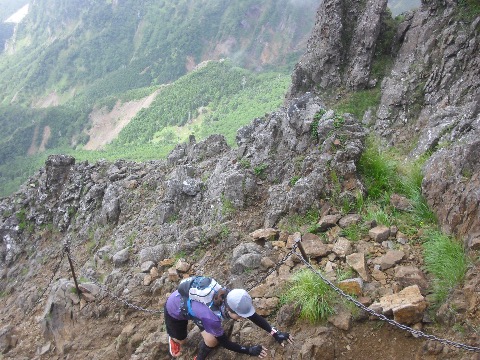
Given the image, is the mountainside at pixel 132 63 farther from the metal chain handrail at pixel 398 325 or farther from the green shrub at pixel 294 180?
the metal chain handrail at pixel 398 325

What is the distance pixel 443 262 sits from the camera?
5469 millimetres

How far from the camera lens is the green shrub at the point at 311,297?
5.32 metres

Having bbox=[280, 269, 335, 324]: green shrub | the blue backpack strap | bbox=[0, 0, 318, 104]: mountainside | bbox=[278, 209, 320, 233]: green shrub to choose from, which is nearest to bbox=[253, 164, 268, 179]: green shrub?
bbox=[278, 209, 320, 233]: green shrub

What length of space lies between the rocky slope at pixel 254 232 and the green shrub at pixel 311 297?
0.13 metres

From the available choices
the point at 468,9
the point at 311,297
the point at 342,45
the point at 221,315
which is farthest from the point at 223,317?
the point at 342,45

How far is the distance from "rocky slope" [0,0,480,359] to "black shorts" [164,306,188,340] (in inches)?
12.2

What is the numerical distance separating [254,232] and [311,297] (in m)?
2.60

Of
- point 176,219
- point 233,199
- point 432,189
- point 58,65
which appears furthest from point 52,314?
Answer: point 58,65

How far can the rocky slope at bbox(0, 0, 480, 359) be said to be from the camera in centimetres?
536

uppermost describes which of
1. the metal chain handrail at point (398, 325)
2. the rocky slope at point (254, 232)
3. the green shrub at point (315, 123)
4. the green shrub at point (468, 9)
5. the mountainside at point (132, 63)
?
the green shrub at point (468, 9)

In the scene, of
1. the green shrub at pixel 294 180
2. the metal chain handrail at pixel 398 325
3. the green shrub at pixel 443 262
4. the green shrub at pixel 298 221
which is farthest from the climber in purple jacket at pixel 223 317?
the green shrub at pixel 294 180

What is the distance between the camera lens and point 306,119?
10.2 meters

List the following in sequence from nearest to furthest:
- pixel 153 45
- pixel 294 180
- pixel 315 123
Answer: pixel 294 180
pixel 315 123
pixel 153 45

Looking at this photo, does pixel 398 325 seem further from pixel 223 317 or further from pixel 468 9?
pixel 468 9
